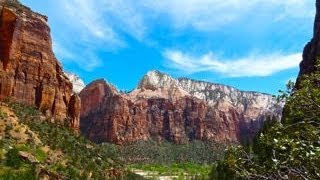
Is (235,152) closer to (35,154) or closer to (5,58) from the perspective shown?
(35,154)

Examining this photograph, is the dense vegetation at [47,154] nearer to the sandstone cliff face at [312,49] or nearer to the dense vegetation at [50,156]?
the dense vegetation at [50,156]

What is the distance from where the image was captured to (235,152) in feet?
51.9

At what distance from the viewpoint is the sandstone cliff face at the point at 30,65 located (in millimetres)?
111625

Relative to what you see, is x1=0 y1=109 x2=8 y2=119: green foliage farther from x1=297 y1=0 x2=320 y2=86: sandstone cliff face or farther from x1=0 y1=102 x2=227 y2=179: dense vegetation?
x1=297 y1=0 x2=320 y2=86: sandstone cliff face

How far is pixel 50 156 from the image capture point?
88500mm

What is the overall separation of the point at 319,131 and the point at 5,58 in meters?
104

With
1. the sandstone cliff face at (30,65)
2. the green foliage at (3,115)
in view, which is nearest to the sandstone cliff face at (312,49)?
the sandstone cliff face at (30,65)

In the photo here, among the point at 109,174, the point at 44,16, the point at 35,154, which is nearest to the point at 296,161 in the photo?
the point at 35,154

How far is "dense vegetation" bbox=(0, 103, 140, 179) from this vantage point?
75.4m

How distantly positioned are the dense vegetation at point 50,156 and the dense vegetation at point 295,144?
197ft

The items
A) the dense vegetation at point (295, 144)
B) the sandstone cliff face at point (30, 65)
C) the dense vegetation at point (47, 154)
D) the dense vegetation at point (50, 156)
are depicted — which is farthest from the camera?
the sandstone cliff face at point (30, 65)

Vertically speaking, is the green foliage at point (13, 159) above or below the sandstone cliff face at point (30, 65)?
below

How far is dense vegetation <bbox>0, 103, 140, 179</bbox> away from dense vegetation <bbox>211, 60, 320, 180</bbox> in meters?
60.1

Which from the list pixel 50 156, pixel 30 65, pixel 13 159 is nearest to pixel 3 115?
pixel 50 156
